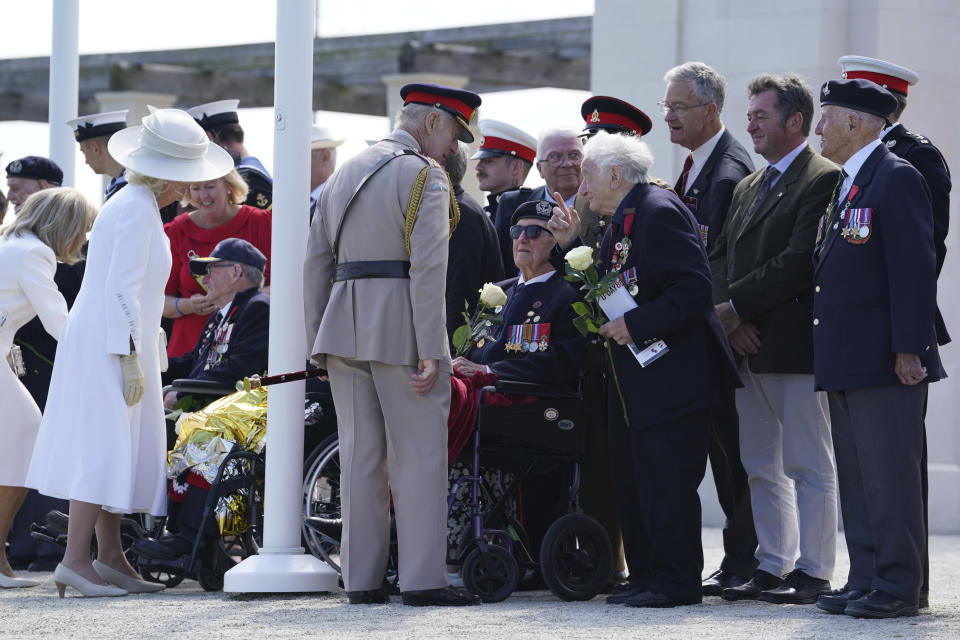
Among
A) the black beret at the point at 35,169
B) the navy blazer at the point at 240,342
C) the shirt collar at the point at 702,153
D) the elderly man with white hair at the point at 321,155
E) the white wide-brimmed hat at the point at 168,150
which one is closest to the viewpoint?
the white wide-brimmed hat at the point at 168,150

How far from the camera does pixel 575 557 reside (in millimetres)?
6379

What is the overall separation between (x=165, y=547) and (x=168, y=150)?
61.7 inches

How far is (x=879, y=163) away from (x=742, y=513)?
5.24 feet

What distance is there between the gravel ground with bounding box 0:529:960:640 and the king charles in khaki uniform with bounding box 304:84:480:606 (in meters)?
0.20

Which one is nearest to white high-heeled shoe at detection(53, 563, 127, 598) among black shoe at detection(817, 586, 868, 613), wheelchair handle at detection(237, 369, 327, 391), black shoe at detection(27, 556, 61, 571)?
wheelchair handle at detection(237, 369, 327, 391)

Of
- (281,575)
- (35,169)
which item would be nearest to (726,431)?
(281,575)

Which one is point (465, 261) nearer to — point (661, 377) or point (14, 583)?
point (661, 377)

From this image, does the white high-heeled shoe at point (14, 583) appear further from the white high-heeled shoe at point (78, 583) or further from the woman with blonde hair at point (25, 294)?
the white high-heeled shoe at point (78, 583)

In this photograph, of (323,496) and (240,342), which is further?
(240,342)

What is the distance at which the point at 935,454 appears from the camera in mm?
9828

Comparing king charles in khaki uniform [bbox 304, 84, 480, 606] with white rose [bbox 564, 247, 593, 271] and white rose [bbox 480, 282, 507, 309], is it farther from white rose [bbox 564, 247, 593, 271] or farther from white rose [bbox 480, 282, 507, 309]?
white rose [bbox 480, 282, 507, 309]

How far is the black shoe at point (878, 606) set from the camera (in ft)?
18.3

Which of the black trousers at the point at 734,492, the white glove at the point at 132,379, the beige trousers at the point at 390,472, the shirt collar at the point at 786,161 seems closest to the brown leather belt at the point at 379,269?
the beige trousers at the point at 390,472

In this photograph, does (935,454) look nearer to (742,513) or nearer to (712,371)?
(742,513)
